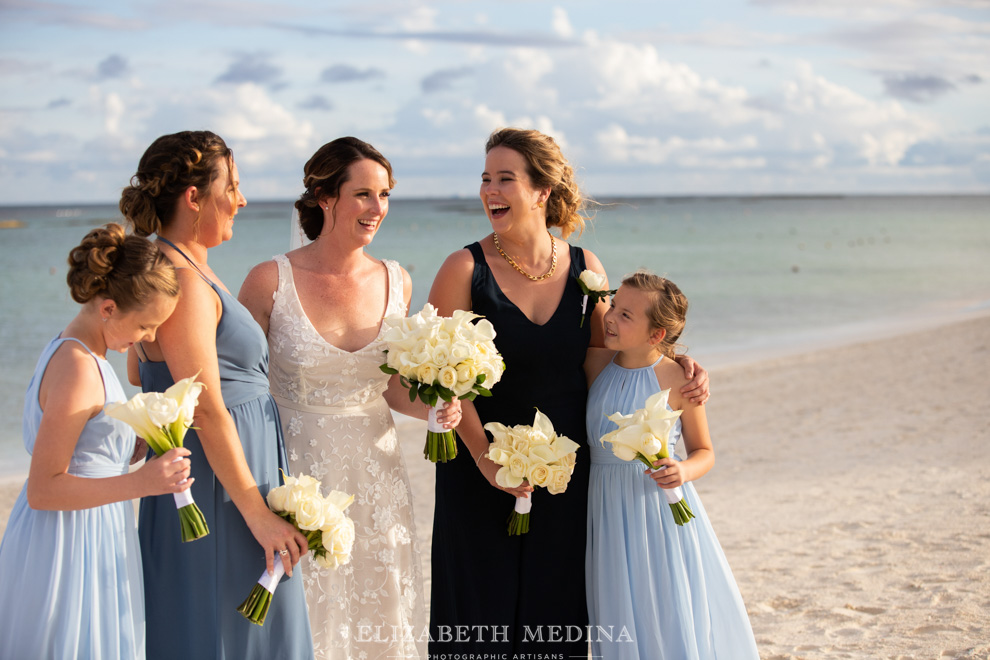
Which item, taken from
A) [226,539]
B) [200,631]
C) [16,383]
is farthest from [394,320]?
[16,383]

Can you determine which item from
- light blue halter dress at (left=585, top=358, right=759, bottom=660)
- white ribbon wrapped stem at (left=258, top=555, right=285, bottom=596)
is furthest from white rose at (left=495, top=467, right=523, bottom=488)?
white ribbon wrapped stem at (left=258, top=555, right=285, bottom=596)

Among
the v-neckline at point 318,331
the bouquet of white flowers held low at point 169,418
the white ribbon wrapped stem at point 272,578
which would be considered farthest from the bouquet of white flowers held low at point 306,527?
the v-neckline at point 318,331

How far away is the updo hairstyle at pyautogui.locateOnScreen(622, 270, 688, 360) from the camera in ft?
13.4

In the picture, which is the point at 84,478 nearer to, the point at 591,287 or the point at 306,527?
the point at 306,527

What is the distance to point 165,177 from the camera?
3.34 meters

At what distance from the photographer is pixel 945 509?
796 cm

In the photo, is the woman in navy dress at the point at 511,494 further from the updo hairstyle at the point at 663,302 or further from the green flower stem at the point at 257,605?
the green flower stem at the point at 257,605

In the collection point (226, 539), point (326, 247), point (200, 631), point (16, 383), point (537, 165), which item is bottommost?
point (200, 631)

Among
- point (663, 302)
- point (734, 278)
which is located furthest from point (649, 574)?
point (734, 278)

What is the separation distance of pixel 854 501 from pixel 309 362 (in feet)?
21.3

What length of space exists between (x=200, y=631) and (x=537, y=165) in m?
2.57

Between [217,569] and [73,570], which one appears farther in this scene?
[217,569]

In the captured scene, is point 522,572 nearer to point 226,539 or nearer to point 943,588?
point 226,539

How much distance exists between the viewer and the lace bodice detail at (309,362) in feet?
13.3
